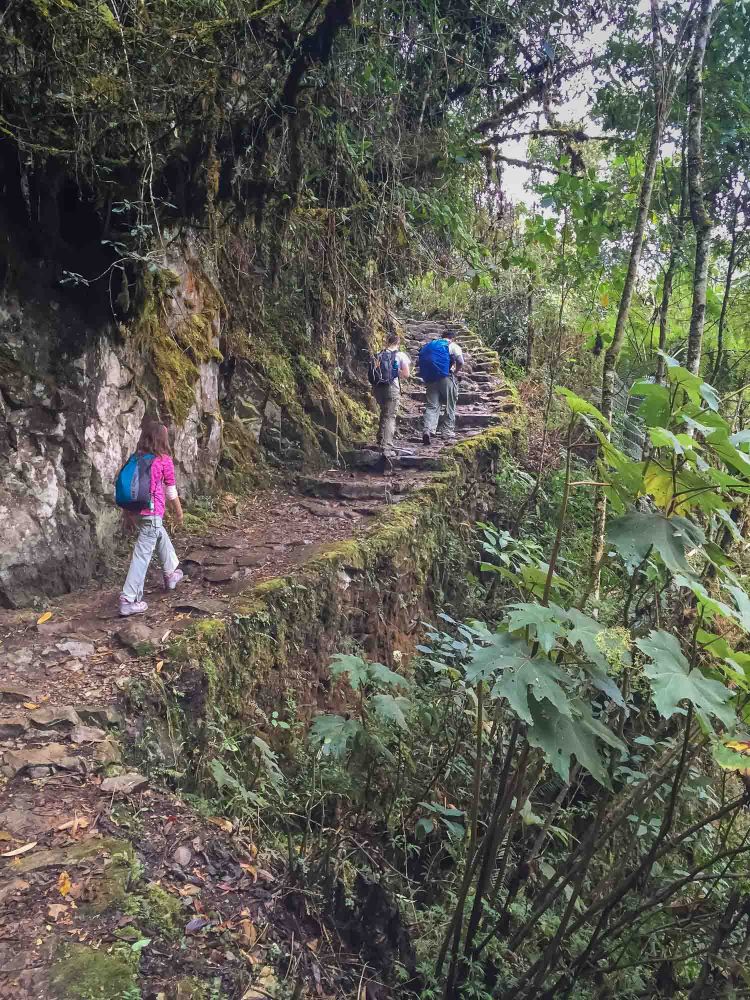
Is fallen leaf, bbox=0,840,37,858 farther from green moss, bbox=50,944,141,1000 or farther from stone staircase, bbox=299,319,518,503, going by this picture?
stone staircase, bbox=299,319,518,503

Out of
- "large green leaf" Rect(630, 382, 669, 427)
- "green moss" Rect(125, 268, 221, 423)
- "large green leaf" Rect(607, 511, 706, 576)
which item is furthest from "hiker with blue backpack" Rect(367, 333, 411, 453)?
"large green leaf" Rect(607, 511, 706, 576)

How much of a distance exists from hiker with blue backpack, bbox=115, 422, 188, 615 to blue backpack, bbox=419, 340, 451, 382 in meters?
5.67

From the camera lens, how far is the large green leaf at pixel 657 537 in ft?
6.55

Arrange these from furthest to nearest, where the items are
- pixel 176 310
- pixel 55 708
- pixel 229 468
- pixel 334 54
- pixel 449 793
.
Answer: pixel 229 468 < pixel 176 310 < pixel 334 54 < pixel 449 793 < pixel 55 708

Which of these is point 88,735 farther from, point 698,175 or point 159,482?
point 698,175

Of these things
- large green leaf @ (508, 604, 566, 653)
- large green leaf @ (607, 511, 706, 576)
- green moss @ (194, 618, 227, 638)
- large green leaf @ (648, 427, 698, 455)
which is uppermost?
large green leaf @ (648, 427, 698, 455)

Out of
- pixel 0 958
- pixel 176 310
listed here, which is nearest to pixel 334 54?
pixel 176 310

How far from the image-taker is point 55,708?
12.7ft

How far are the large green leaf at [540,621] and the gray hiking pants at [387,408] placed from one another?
298 inches

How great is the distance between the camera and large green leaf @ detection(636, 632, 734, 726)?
1833 mm

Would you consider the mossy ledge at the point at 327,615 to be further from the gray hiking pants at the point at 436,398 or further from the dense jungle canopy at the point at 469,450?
the gray hiking pants at the point at 436,398

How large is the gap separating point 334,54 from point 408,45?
4.97 ft

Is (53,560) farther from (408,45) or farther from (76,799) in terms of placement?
(408,45)

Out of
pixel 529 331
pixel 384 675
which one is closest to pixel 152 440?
pixel 384 675
